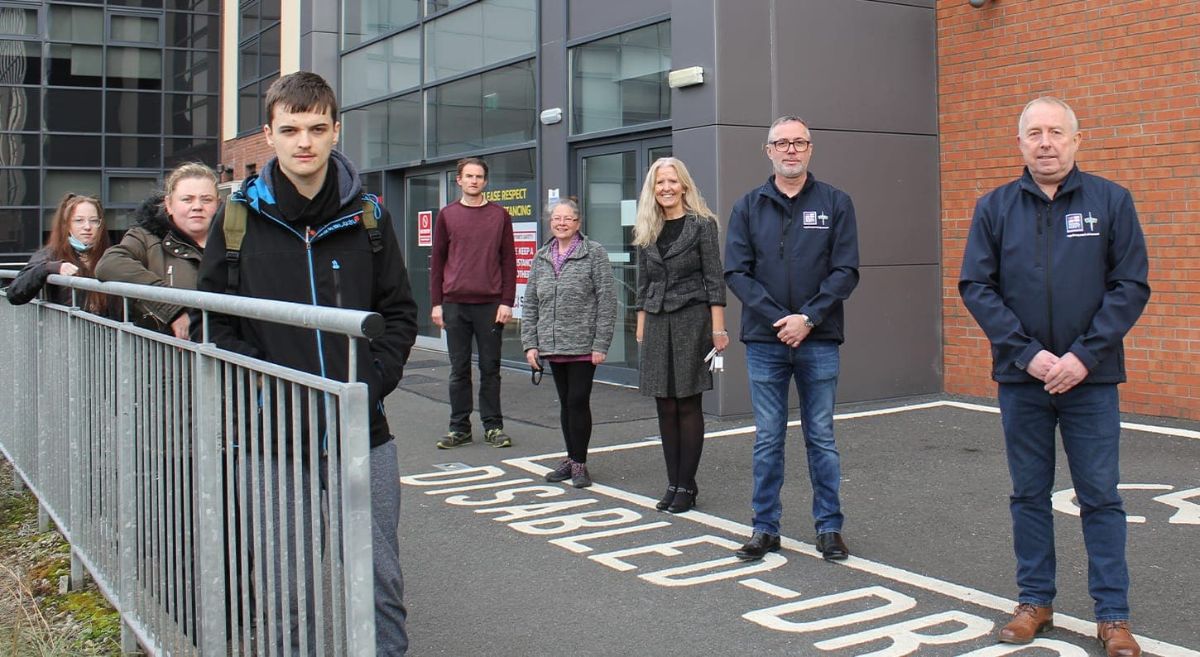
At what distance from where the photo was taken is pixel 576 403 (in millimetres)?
6668

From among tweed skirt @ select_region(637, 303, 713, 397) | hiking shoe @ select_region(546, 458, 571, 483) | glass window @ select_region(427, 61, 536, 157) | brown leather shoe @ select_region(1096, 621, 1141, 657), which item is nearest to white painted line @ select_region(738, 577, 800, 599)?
brown leather shoe @ select_region(1096, 621, 1141, 657)

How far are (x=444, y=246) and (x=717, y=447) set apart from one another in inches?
97.9

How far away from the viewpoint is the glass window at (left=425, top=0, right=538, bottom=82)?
12195 mm

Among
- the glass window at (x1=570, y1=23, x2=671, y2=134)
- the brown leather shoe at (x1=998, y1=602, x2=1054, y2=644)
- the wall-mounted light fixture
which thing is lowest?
the brown leather shoe at (x1=998, y1=602, x2=1054, y2=644)

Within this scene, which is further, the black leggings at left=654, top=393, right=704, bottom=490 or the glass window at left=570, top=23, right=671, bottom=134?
the glass window at left=570, top=23, right=671, bottom=134

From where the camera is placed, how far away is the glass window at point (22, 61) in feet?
89.3

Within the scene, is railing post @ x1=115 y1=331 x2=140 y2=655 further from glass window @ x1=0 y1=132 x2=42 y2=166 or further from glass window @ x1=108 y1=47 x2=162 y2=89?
glass window @ x1=108 y1=47 x2=162 y2=89

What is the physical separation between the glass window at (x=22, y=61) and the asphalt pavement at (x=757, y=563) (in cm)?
2408

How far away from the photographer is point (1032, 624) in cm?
394

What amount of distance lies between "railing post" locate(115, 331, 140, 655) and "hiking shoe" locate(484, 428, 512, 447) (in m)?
4.21

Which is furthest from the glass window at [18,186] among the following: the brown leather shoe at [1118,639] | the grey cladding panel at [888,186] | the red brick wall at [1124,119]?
the brown leather shoe at [1118,639]

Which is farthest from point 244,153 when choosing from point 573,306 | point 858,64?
point 573,306

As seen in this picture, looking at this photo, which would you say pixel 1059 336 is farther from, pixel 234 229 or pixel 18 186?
pixel 18 186

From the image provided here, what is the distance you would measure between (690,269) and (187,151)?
82.6ft
